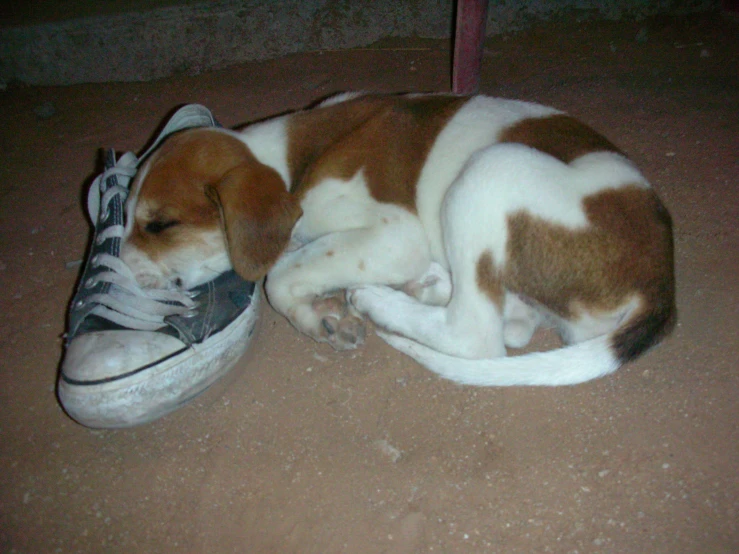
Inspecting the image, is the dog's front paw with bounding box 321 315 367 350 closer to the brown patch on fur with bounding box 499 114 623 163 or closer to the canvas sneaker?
the canvas sneaker

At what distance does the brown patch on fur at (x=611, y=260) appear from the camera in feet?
6.79

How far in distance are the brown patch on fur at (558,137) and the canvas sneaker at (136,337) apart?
140 cm

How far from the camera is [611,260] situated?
2.08 metres

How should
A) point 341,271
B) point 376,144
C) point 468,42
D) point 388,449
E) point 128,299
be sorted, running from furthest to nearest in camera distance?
point 468,42
point 376,144
point 341,271
point 128,299
point 388,449

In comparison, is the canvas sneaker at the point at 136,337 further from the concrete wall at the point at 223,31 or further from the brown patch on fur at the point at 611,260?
the concrete wall at the point at 223,31

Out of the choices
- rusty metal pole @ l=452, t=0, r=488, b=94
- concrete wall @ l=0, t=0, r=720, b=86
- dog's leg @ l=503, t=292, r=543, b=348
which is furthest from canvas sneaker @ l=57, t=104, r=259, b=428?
concrete wall @ l=0, t=0, r=720, b=86

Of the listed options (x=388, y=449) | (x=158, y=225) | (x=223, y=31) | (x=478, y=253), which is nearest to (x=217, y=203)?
(x=158, y=225)

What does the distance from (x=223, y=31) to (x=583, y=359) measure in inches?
171

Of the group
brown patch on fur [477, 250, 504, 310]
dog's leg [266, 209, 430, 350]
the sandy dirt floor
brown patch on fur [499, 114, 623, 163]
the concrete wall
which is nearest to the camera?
the sandy dirt floor

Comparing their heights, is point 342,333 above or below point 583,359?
below

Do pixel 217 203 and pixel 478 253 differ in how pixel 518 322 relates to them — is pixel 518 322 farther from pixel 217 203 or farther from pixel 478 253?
pixel 217 203

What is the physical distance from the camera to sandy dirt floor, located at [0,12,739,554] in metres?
1.90

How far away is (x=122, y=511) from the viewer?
2074 millimetres

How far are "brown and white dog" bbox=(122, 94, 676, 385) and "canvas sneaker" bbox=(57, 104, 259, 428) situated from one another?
10cm
